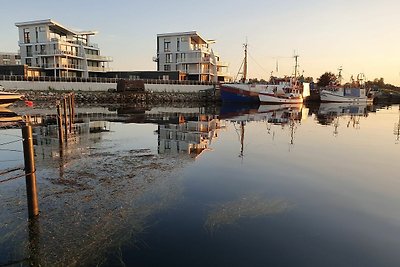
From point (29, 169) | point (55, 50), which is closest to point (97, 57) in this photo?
point (55, 50)

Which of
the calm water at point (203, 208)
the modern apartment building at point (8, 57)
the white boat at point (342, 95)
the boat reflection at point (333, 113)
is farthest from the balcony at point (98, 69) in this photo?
the modern apartment building at point (8, 57)

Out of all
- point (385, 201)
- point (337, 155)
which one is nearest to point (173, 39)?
point (337, 155)

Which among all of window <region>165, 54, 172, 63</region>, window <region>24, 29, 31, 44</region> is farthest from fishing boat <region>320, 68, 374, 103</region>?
window <region>24, 29, 31, 44</region>

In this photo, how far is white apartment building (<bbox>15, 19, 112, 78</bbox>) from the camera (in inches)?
2448

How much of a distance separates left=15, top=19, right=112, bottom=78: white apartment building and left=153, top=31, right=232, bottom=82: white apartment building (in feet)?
48.4

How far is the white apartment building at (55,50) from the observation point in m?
62.2

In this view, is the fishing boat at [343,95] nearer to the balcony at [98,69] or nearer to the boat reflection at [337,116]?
the boat reflection at [337,116]

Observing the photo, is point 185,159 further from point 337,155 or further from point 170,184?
point 337,155

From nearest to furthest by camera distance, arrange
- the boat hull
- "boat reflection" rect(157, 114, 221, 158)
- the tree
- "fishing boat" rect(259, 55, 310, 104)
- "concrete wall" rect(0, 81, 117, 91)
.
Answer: "boat reflection" rect(157, 114, 221, 158) < "concrete wall" rect(0, 81, 117, 91) < the boat hull < "fishing boat" rect(259, 55, 310, 104) < the tree

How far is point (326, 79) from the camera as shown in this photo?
330 ft

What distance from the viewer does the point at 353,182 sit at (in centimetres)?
1151

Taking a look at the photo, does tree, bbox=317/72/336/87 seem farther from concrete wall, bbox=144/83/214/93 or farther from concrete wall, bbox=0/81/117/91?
concrete wall, bbox=0/81/117/91

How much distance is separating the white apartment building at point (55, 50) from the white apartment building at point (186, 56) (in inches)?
580

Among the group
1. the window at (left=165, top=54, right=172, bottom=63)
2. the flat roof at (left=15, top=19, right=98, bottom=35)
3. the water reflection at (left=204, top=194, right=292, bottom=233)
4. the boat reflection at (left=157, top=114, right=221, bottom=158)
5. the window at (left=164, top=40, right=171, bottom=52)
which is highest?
the flat roof at (left=15, top=19, right=98, bottom=35)
